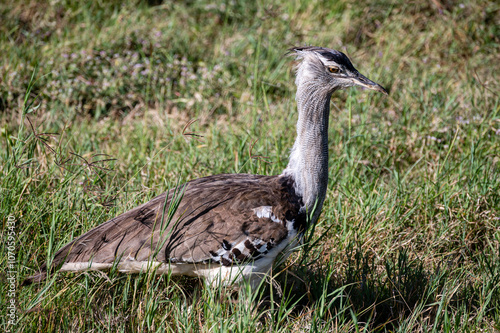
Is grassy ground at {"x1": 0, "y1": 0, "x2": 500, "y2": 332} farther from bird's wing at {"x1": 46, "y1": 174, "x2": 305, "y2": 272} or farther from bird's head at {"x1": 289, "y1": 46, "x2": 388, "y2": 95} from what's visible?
bird's head at {"x1": 289, "y1": 46, "x2": 388, "y2": 95}

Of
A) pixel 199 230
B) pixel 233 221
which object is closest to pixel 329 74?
pixel 233 221

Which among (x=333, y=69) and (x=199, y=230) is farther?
(x=333, y=69)

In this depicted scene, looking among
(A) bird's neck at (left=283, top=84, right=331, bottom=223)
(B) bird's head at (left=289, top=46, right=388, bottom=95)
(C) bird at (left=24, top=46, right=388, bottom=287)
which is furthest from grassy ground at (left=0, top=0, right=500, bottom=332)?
(B) bird's head at (left=289, top=46, right=388, bottom=95)

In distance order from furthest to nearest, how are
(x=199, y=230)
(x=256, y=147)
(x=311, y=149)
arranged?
(x=256, y=147)
(x=311, y=149)
(x=199, y=230)

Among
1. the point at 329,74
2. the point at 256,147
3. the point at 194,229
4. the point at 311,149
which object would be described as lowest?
the point at 256,147

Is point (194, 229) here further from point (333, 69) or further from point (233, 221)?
point (333, 69)

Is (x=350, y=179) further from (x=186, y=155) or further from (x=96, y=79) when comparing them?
(x=96, y=79)

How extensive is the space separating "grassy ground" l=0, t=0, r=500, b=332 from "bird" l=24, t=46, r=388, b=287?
4.7 inches

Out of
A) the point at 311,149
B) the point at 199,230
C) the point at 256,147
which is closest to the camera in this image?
the point at 199,230

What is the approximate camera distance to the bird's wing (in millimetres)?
2660

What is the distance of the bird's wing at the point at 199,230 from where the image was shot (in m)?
2.66

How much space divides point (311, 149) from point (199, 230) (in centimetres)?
68

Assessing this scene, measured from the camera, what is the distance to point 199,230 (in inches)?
107

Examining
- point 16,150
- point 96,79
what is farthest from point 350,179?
point 96,79
